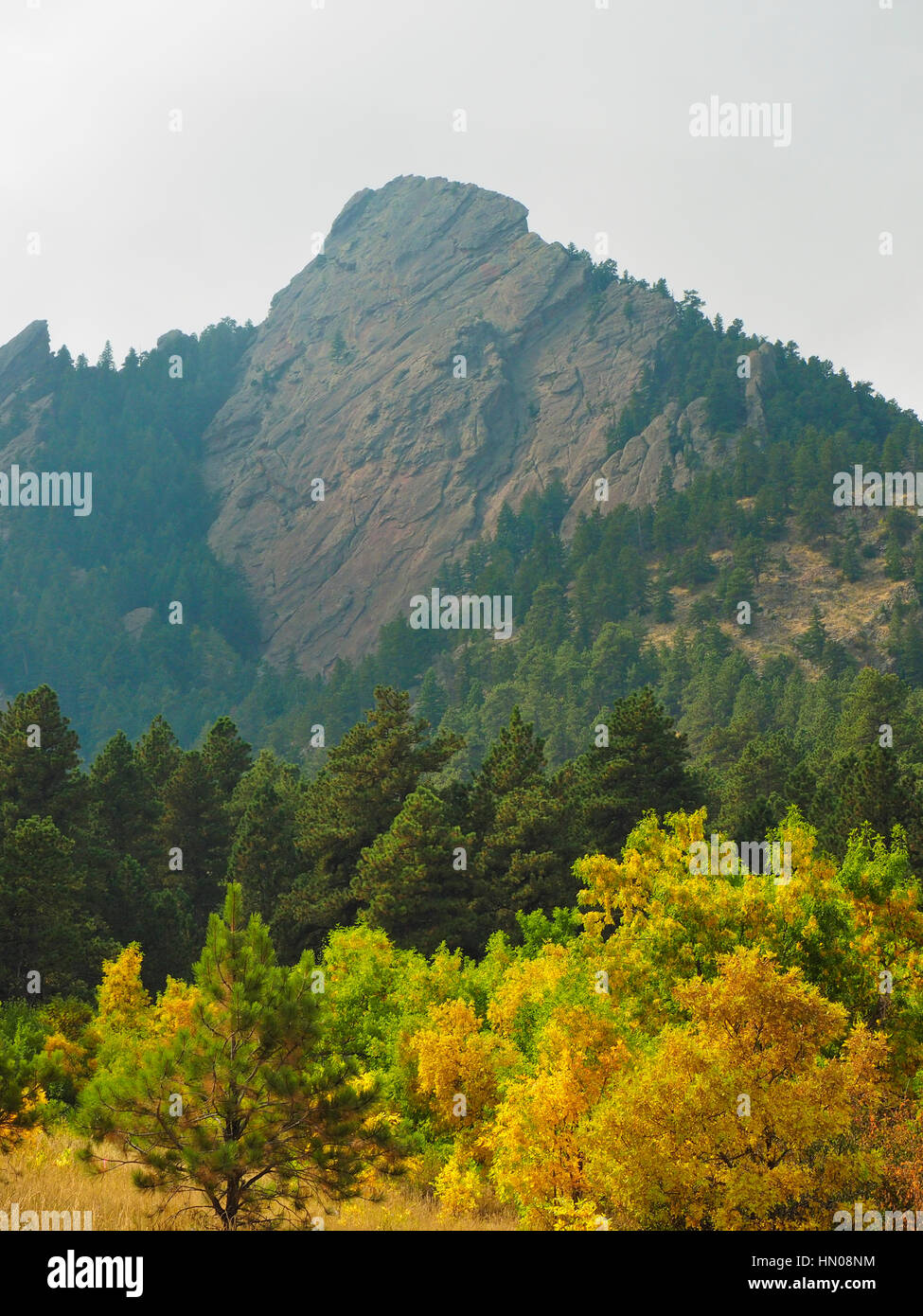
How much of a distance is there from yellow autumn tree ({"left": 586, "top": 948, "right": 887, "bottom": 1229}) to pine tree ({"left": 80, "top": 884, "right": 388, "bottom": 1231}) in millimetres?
3024

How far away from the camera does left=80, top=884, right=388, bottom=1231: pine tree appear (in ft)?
46.7

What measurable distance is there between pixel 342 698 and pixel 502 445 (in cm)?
7026

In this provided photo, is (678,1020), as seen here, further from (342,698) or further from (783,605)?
(342,698)

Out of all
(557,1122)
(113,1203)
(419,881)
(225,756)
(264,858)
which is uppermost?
(225,756)

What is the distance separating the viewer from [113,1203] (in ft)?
49.1

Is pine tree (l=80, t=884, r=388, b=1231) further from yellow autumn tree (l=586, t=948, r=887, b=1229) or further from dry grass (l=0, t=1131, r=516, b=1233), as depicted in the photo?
yellow autumn tree (l=586, t=948, r=887, b=1229)

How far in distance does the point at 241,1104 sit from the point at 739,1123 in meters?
5.79

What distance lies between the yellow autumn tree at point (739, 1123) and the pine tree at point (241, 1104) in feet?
9.92

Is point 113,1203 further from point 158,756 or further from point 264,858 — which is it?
point 158,756

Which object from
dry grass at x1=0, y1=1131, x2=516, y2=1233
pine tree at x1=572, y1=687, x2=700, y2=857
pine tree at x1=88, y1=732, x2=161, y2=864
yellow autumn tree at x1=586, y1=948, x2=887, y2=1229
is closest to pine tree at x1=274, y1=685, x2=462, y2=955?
pine tree at x1=572, y1=687, x2=700, y2=857

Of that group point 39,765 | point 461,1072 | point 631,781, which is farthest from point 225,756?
point 461,1072

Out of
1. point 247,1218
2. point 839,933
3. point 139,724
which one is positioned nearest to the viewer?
point 247,1218

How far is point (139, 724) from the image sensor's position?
166m

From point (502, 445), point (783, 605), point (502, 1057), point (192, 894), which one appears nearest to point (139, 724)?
point (502, 445)
